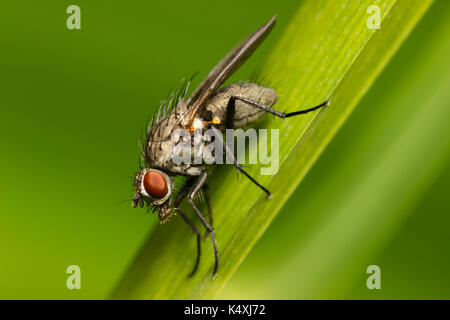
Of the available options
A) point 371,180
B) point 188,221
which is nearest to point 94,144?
point 188,221

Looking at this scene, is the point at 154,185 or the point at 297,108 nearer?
the point at 297,108

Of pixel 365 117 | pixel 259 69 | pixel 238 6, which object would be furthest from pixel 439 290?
pixel 238 6

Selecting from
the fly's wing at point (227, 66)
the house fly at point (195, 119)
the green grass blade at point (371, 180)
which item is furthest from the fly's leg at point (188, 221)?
the fly's wing at point (227, 66)

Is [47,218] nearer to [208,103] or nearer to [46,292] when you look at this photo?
[46,292]

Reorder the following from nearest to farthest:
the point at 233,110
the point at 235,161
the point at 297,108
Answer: the point at 297,108, the point at 235,161, the point at 233,110

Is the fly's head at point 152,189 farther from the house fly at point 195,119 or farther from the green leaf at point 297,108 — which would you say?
the green leaf at point 297,108

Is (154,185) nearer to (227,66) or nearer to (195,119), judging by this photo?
(195,119)
